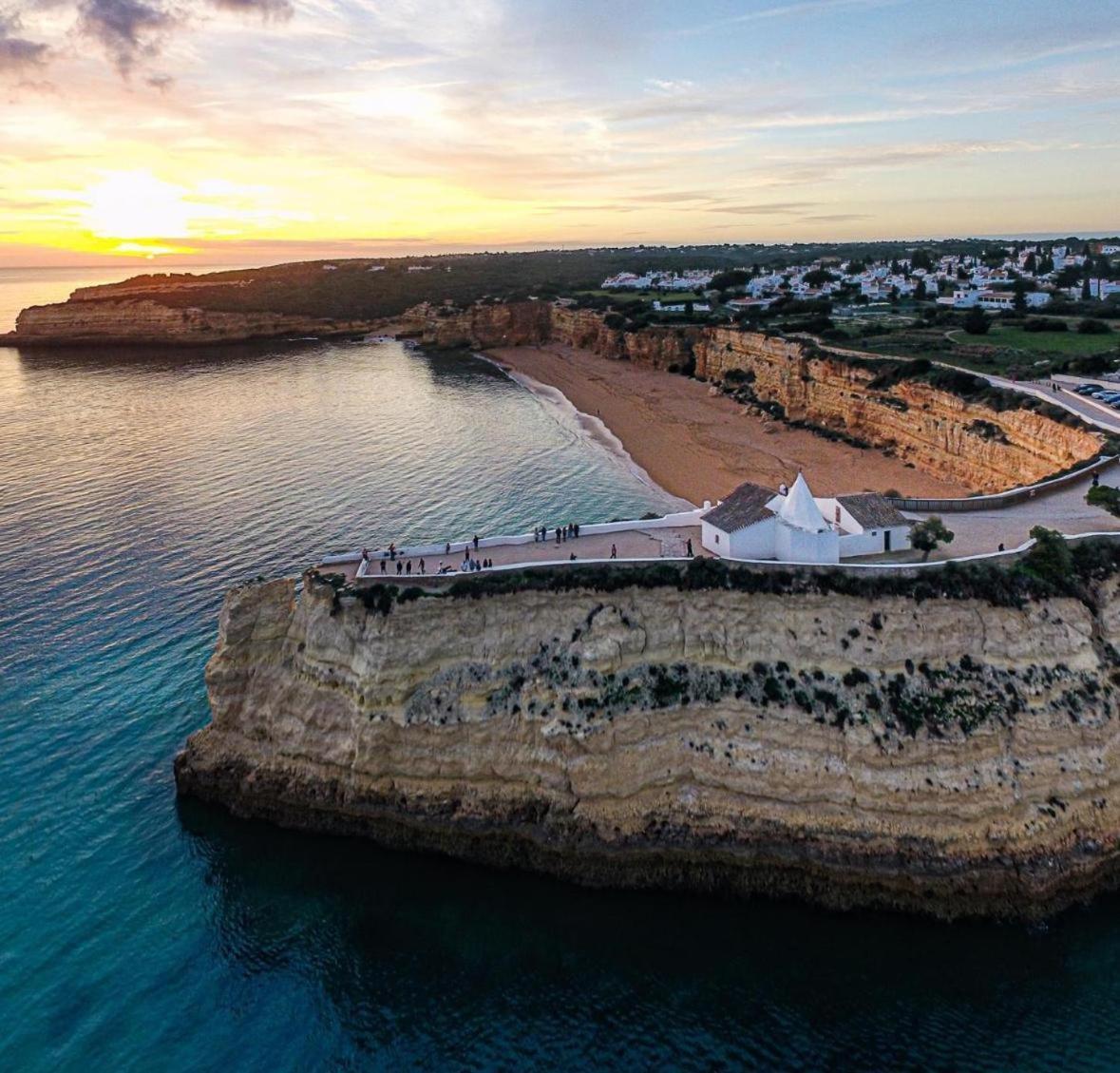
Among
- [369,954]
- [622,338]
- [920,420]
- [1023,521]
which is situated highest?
[622,338]

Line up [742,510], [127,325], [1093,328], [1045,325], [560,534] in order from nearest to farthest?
[742,510]
[560,534]
[1093,328]
[1045,325]
[127,325]

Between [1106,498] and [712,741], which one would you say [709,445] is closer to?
[1106,498]

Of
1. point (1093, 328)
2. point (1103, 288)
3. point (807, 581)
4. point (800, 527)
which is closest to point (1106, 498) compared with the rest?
point (800, 527)

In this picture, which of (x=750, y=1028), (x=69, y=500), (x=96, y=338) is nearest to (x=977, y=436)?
(x=750, y=1028)

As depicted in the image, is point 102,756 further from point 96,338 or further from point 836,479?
point 96,338

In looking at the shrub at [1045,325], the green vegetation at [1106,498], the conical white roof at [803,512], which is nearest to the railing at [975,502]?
the green vegetation at [1106,498]

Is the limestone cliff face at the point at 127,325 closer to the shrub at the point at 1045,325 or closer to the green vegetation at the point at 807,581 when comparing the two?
the shrub at the point at 1045,325

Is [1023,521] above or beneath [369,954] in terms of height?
above

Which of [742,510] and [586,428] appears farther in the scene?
[586,428]
